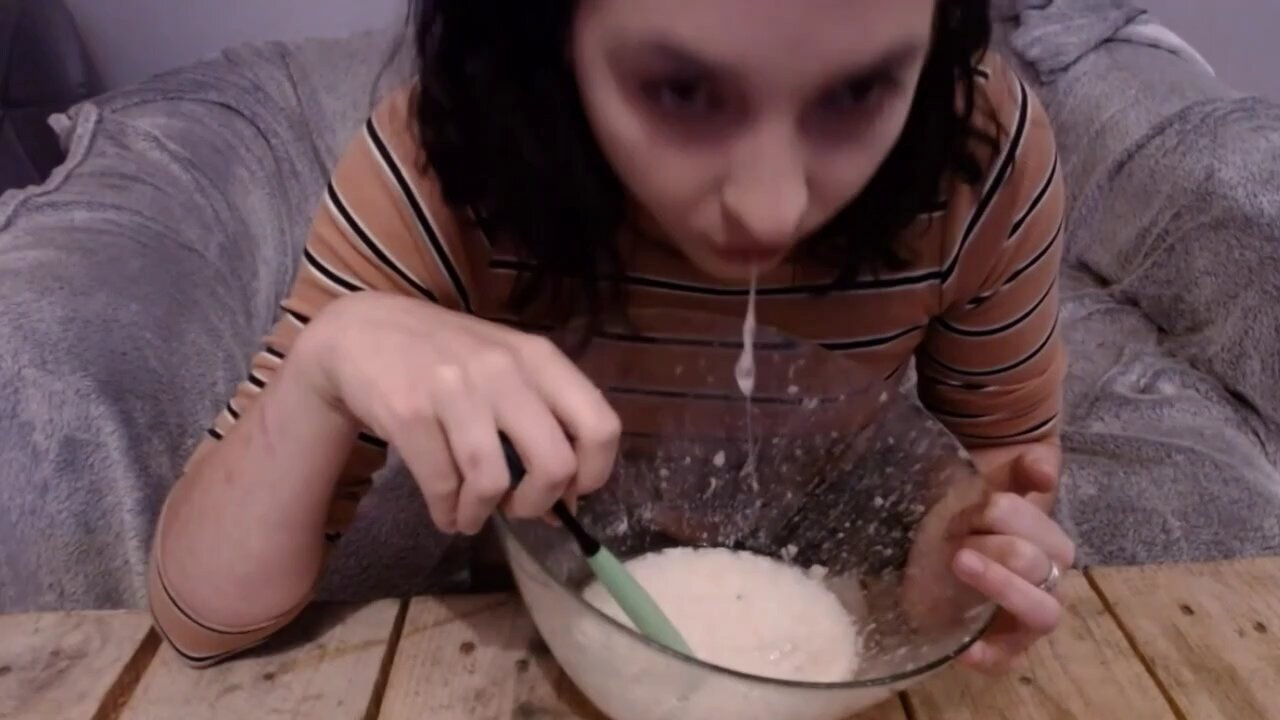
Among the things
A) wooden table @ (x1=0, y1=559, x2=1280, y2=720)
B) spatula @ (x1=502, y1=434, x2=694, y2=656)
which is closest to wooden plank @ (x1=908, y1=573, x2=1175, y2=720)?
wooden table @ (x1=0, y1=559, x2=1280, y2=720)

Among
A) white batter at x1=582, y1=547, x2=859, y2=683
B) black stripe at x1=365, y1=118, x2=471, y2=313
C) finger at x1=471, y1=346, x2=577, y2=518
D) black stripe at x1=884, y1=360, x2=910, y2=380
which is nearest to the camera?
finger at x1=471, y1=346, x2=577, y2=518

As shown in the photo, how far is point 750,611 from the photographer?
1.78ft

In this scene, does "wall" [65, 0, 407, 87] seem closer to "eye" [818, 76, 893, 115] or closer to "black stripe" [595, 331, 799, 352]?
"black stripe" [595, 331, 799, 352]

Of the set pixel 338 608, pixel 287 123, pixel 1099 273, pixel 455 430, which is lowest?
pixel 1099 273

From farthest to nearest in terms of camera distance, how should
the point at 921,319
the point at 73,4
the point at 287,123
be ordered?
the point at 73,4, the point at 287,123, the point at 921,319

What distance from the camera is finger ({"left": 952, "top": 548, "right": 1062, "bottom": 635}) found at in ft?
1.50

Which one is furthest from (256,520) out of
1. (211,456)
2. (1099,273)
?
(1099,273)

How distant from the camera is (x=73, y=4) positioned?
1531mm

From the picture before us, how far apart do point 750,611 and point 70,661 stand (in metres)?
0.30

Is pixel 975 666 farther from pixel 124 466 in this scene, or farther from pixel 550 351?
pixel 124 466

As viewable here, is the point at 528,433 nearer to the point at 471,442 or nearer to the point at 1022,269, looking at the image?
the point at 471,442

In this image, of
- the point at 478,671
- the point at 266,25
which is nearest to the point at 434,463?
the point at 478,671

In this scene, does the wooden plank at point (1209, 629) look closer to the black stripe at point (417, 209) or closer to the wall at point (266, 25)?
the black stripe at point (417, 209)

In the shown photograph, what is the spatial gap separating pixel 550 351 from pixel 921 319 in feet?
1.06
